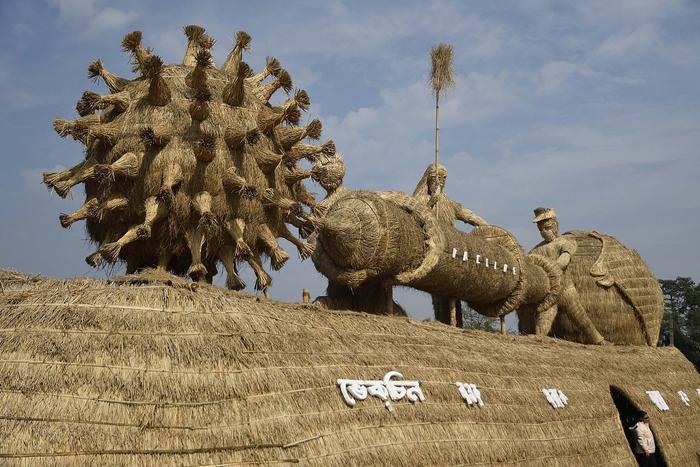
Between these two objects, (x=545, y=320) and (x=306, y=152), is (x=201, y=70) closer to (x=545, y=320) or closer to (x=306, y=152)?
(x=306, y=152)

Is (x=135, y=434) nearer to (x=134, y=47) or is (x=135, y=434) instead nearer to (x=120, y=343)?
(x=120, y=343)

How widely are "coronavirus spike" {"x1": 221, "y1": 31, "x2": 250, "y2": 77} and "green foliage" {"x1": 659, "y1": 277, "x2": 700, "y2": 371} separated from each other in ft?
135

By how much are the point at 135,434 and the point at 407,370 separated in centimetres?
338

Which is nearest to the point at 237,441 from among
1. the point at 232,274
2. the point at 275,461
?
the point at 275,461

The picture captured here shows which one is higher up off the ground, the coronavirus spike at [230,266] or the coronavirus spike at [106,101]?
the coronavirus spike at [106,101]

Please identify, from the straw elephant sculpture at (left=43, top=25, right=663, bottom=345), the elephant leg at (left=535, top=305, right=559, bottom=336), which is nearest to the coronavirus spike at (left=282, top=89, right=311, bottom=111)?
the straw elephant sculpture at (left=43, top=25, right=663, bottom=345)

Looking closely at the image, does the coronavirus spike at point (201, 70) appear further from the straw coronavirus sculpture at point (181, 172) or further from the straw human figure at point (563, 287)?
the straw human figure at point (563, 287)

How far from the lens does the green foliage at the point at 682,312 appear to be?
47.1m

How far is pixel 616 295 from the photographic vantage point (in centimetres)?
1584

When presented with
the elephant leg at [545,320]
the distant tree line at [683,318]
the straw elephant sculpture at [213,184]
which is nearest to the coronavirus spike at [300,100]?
the straw elephant sculpture at [213,184]

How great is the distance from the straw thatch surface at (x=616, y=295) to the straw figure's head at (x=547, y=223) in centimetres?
60

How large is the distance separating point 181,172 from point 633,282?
34.5 feet

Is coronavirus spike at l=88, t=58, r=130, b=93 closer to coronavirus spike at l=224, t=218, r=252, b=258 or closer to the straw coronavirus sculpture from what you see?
the straw coronavirus sculpture

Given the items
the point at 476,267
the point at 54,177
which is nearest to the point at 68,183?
the point at 54,177
